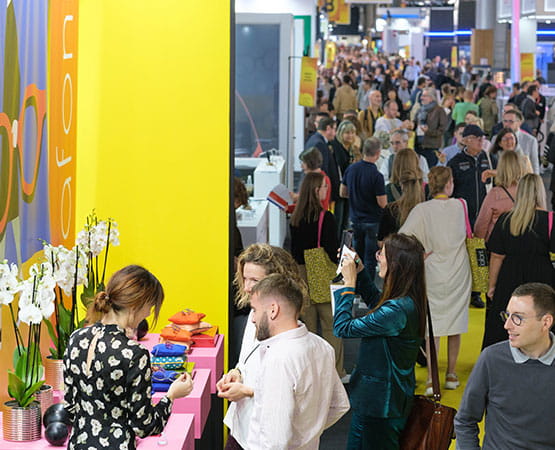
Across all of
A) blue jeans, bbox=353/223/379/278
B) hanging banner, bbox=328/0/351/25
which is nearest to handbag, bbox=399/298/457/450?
blue jeans, bbox=353/223/379/278

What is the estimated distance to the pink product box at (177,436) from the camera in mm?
3514

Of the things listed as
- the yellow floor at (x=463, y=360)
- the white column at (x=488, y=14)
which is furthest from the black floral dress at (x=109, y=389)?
the white column at (x=488, y=14)

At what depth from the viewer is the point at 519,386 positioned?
3131 millimetres

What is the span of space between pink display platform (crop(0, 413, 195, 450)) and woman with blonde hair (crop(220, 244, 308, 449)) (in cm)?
18

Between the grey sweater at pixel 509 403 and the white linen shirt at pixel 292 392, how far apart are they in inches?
18.7

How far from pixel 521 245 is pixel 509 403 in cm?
293

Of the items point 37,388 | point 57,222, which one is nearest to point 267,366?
point 37,388

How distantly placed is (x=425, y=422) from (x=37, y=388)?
5.09 feet

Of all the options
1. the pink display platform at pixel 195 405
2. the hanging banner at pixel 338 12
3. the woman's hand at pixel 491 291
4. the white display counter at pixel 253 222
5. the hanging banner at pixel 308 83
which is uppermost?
the hanging banner at pixel 338 12

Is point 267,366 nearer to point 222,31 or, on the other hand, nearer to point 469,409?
point 469,409

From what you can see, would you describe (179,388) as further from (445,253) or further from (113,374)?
(445,253)

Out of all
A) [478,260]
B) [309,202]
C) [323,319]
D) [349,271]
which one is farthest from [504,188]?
[349,271]

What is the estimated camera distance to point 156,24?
5.01 m

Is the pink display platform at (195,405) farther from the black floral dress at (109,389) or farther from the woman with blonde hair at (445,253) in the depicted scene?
the woman with blonde hair at (445,253)
